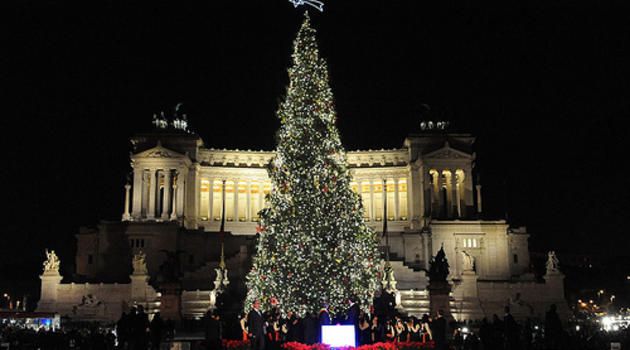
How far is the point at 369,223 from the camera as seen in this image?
310 feet

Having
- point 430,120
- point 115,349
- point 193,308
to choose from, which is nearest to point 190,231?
point 193,308

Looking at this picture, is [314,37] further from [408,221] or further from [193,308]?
[408,221]

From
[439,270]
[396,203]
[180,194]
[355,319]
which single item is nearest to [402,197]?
[396,203]

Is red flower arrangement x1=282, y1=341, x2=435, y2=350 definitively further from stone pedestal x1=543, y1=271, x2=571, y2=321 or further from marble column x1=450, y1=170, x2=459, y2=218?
marble column x1=450, y1=170, x2=459, y2=218

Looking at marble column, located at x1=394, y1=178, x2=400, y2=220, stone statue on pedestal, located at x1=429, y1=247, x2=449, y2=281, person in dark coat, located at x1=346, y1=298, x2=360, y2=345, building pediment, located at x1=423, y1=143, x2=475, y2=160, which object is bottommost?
person in dark coat, located at x1=346, y1=298, x2=360, y2=345

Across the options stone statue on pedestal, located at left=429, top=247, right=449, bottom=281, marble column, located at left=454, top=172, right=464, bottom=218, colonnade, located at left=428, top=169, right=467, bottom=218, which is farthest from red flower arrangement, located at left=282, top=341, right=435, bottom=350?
marble column, located at left=454, top=172, right=464, bottom=218

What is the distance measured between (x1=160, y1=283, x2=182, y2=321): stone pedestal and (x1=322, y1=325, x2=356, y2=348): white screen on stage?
22617 millimetres

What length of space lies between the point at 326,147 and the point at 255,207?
61150 mm

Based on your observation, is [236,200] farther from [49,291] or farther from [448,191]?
[49,291]

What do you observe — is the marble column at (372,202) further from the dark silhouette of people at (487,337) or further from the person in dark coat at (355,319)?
the dark silhouette of people at (487,337)

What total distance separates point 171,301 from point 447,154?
50.1 metres

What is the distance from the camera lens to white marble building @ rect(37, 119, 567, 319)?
6594cm

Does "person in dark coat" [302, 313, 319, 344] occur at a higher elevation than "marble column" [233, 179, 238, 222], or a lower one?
lower

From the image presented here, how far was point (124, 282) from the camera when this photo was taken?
68.8 metres
